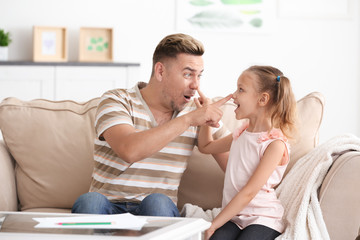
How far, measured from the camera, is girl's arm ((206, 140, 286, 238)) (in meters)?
1.94

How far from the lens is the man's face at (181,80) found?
2.27 metres

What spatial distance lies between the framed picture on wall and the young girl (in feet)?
10.7

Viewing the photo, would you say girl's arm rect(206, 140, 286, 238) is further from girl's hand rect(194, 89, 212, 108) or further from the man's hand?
girl's hand rect(194, 89, 212, 108)

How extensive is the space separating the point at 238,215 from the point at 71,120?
2.86 ft

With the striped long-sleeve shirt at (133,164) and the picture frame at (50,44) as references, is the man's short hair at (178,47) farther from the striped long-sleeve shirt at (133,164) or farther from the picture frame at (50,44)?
the picture frame at (50,44)

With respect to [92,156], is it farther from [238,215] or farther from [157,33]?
[157,33]

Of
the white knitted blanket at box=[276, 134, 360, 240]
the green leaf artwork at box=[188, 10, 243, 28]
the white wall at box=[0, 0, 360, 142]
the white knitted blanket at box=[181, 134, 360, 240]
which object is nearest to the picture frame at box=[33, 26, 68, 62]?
the white wall at box=[0, 0, 360, 142]

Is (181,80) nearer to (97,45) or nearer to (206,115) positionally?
(206,115)

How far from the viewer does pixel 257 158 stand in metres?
2.05

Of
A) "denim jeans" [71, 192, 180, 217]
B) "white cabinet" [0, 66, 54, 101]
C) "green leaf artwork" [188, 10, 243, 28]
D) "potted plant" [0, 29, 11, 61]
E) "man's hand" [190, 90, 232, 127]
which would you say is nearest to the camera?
"denim jeans" [71, 192, 180, 217]

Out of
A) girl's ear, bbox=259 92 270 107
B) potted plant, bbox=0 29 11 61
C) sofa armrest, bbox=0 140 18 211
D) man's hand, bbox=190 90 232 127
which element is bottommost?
sofa armrest, bbox=0 140 18 211

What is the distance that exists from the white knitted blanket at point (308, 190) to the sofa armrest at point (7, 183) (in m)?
1.09

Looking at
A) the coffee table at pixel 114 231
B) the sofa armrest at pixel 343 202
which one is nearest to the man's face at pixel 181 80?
the sofa armrest at pixel 343 202

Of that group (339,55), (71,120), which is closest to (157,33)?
(339,55)
